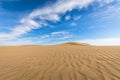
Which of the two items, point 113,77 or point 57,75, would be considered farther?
point 57,75

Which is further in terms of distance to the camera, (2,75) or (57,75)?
(2,75)

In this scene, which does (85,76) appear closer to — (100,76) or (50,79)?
(100,76)

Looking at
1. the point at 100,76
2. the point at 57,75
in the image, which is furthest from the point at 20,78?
the point at 100,76

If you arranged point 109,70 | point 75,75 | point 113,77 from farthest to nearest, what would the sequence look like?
point 109,70
point 75,75
point 113,77

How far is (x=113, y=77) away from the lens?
3.84 metres

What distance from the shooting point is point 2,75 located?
4.64 m

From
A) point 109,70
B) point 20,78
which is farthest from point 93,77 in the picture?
point 20,78

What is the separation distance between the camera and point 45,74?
4402 millimetres

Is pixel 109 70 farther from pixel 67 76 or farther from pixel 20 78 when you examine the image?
pixel 20 78

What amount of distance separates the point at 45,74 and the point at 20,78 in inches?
33.7

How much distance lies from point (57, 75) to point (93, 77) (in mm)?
1184

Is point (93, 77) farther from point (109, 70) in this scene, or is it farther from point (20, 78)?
point (20, 78)

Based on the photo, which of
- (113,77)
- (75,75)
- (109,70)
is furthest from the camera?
(109,70)

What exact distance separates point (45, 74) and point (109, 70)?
A: 2.31 metres
